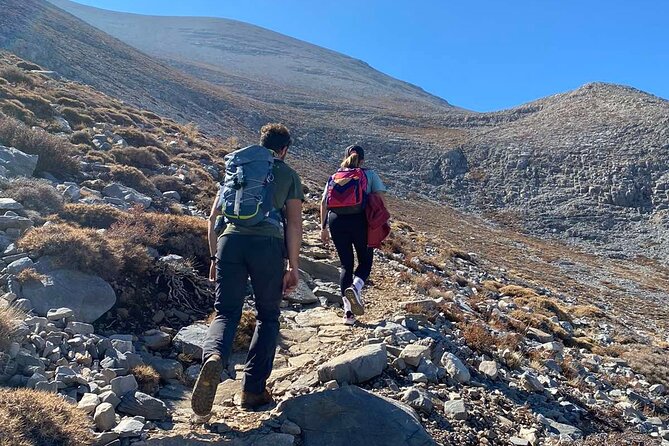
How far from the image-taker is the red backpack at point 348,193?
596 centimetres

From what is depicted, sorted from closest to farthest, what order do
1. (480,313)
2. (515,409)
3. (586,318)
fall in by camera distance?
(515,409)
(480,313)
(586,318)

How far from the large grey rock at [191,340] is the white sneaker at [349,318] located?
166cm

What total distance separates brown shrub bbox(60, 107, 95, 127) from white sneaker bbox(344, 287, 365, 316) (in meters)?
11.9

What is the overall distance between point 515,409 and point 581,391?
1.93 meters

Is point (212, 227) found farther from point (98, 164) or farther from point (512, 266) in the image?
point (512, 266)

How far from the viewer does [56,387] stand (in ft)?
12.0

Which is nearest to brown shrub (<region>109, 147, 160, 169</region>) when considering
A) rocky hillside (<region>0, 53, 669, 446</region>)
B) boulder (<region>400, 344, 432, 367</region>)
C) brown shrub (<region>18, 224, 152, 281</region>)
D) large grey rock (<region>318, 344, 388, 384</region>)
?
rocky hillside (<region>0, 53, 669, 446</region>)

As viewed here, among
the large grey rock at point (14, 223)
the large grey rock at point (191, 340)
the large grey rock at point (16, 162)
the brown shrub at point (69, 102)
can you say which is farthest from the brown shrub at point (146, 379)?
the brown shrub at point (69, 102)

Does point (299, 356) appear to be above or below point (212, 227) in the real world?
below

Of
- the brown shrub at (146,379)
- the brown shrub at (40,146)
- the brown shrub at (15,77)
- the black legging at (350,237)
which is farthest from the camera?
the brown shrub at (15,77)

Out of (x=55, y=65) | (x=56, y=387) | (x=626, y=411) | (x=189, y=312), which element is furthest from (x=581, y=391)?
(x=55, y=65)

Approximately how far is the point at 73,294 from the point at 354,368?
9.16ft

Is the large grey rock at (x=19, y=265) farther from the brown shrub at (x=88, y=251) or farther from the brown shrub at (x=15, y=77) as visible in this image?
the brown shrub at (x=15, y=77)

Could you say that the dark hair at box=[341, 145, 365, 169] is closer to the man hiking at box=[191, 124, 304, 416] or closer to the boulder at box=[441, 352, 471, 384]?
the man hiking at box=[191, 124, 304, 416]
